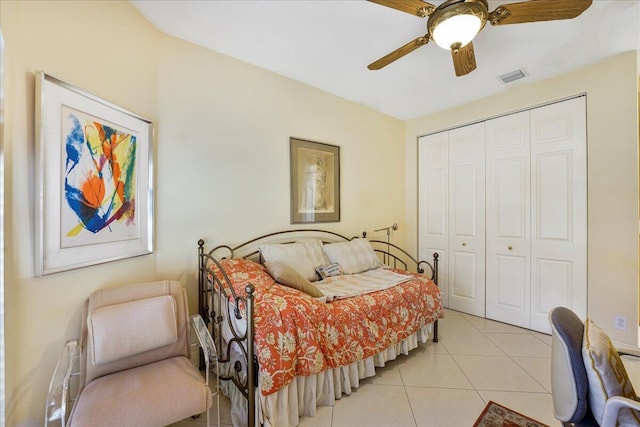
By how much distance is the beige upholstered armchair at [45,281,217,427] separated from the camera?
1.12 meters

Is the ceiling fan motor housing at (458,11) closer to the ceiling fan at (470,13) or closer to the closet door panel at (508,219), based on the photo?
the ceiling fan at (470,13)

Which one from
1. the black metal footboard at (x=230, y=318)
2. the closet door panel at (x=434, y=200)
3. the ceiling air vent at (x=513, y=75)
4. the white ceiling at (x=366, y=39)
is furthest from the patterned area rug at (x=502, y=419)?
the ceiling air vent at (x=513, y=75)

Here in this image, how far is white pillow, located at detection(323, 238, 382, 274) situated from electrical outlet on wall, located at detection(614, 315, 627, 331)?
6.87 ft

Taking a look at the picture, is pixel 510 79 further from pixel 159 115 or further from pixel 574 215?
pixel 159 115

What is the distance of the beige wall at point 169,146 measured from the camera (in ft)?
3.93

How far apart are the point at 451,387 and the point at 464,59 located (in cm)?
233

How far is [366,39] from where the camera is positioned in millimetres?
2141

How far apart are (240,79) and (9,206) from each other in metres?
1.89

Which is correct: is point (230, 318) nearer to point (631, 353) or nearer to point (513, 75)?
point (631, 353)

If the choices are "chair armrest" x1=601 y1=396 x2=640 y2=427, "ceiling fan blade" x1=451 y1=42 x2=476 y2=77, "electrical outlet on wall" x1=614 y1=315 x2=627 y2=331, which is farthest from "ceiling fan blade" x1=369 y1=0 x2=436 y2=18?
"electrical outlet on wall" x1=614 y1=315 x2=627 y2=331

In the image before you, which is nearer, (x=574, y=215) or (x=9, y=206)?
(x=9, y=206)

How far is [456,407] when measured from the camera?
1731 millimetres

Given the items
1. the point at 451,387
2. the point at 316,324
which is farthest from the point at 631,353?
the point at 316,324

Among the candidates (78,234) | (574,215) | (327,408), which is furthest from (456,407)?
(78,234)
